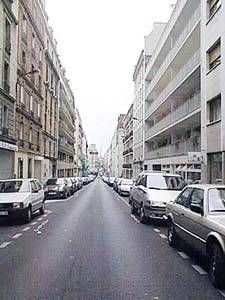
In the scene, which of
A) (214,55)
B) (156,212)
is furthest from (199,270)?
(214,55)

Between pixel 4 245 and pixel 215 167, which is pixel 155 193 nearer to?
pixel 4 245

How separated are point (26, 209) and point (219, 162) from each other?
37.8ft

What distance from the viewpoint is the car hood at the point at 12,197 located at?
1479 cm

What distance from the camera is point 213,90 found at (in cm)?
2314

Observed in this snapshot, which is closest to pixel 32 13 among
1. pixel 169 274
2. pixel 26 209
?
pixel 26 209

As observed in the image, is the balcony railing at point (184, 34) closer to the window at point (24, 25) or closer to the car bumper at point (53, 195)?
the window at point (24, 25)

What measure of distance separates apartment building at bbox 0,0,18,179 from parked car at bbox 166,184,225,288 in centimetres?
2017

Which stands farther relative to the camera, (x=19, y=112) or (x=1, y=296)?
(x=19, y=112)

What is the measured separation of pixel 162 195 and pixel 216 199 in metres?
6.56

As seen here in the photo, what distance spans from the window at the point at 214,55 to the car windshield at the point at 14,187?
1194 centimetres

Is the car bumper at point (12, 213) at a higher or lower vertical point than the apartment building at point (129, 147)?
lower

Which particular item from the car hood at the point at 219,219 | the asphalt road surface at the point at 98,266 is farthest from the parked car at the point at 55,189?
the car hood at the point at 219,219

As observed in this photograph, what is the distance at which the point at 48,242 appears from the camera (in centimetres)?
1046

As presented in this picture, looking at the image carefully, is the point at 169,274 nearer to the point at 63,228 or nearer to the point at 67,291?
the point at 67,291
